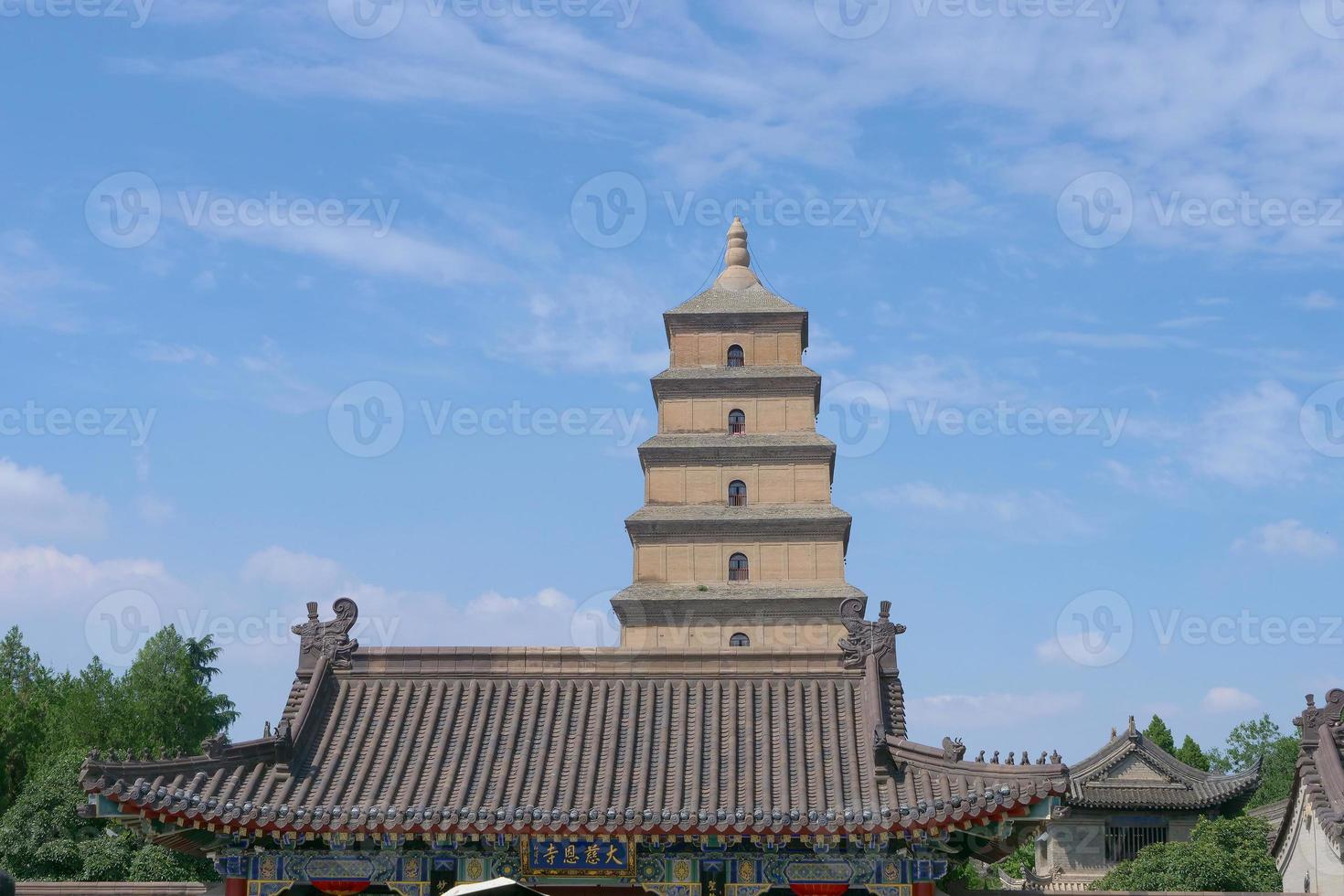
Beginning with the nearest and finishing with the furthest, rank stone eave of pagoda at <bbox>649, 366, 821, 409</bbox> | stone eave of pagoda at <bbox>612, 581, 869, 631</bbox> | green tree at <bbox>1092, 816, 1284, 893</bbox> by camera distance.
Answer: green tree at <bbox>1092, 816, 1284, 893</bbox>
stone eave of pagoda at <bbox>612, 581, 869, 631</bbox>
stone eave of pagoda at <bbox>649, 366, 821, 409</bbox>

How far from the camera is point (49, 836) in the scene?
3538 centimetres

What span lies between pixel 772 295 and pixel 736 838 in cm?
3578

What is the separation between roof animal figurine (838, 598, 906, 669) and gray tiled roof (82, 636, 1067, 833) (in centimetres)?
19

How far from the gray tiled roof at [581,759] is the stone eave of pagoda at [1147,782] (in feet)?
100.0

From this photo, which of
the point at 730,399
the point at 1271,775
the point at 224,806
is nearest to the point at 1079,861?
the point at 730,399

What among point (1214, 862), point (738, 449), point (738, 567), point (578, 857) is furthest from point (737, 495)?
point (578, 857)

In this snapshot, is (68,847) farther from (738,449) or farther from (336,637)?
(738,449)

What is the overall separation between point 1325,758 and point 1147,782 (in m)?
28.8

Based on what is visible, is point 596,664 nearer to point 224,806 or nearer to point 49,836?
point 224,806

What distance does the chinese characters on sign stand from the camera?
16.8m

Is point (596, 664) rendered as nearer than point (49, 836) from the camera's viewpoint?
Yes

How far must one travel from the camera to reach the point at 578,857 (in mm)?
16906

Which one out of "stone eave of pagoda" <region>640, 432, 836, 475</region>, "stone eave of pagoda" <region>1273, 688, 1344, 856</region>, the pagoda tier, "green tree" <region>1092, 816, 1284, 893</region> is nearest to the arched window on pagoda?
the pagoda tier

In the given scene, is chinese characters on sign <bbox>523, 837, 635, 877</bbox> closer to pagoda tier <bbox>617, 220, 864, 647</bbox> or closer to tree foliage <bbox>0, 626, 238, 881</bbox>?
tree foliage <bbox>0, 626, 238, 881</bbox>
